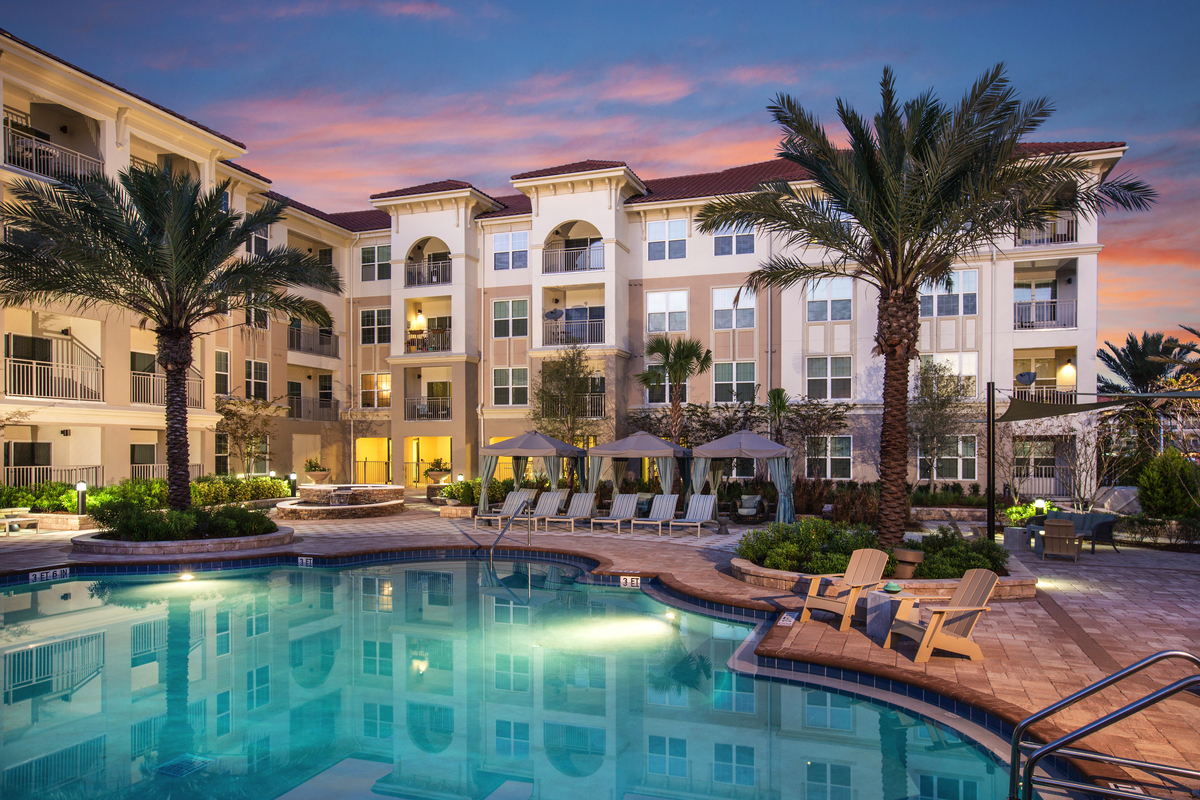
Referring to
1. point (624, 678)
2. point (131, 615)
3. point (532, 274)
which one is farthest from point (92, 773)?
point (532, 274)

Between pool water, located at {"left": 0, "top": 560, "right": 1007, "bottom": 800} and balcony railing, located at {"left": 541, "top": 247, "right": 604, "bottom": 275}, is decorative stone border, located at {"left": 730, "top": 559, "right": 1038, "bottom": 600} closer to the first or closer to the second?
pool water, located at {"left": 0, "top": 560, "right": 1007, "bottom": 800}

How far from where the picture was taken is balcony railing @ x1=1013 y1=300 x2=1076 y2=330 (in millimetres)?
25453

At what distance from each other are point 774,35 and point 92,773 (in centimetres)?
2005

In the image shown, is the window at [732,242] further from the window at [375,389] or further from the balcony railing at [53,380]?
the balcony railing at [53,380]

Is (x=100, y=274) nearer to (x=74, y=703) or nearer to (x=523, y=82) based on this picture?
(x=74, y=703)

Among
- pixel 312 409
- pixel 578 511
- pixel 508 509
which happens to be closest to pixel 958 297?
pixel 578 511

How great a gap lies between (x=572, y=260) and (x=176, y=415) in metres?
16.6

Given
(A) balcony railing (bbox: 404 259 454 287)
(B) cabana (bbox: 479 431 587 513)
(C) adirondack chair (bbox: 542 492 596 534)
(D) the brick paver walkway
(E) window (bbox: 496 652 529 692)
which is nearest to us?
(D) the brick paver walkway

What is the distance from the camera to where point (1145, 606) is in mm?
10211

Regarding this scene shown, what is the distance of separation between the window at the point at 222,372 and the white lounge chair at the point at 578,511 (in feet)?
51.0

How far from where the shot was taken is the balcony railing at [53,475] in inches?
830

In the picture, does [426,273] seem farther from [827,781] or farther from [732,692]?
[827,781]

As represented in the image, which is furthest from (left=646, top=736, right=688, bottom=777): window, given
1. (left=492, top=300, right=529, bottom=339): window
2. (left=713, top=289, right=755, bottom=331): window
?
(left=492, top=300, right=529, bottom=339): window

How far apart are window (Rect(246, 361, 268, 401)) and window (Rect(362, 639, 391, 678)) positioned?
2283 cm
